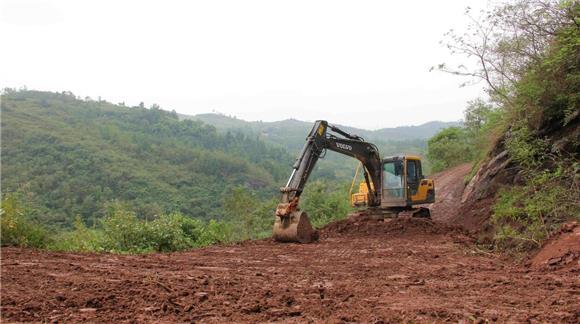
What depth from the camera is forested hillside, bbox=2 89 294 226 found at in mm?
52906

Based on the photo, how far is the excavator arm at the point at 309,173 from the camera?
39.1ft

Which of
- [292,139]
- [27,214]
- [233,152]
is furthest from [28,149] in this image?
[292,139]

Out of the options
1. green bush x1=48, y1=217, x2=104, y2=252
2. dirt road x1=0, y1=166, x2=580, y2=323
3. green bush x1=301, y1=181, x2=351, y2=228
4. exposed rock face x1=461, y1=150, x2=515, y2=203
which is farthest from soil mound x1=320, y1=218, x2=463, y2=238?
green bush x1=301, y1=181, x2=351, y2=228

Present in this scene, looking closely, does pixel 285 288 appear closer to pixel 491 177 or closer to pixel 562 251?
pixel 562 251

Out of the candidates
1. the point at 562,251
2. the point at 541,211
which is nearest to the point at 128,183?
the point at 541,211

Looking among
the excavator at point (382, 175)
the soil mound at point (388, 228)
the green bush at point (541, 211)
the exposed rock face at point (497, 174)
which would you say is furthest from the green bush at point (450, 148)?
the green bush at point (541, 211)

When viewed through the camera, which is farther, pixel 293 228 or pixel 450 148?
pixel 450 148

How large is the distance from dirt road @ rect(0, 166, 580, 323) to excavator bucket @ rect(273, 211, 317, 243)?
6.52 ft

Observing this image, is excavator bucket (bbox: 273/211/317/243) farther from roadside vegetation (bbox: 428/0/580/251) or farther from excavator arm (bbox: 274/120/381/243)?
roadside vegetation (bbox: 428/0/580/251)

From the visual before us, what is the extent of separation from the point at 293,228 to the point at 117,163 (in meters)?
66.4

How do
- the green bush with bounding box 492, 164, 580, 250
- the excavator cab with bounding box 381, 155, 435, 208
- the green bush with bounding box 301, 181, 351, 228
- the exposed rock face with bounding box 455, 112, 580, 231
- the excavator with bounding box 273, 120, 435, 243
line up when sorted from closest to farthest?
1. the green bush with bounding box 492, 164, 580, 250
2. the exposed rock face with bounding box 455, 112, 580, 231
3. the excavator with bounding box 273, 120, 435, 243
4. the excavator cab with bounding box 381, 155, 435, 208
5. the green bush with bounding box 301, 181, 351, 228

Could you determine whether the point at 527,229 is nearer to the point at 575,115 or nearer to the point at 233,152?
the point at 575,115

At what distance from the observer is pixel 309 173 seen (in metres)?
12.8

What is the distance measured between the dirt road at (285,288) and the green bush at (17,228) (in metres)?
1.71
